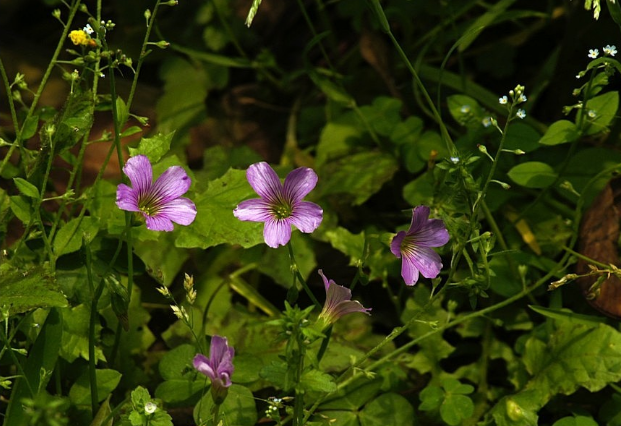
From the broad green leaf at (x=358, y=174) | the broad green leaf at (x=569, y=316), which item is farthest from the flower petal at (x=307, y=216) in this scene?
the broad green leaf at (x=358, y=174)

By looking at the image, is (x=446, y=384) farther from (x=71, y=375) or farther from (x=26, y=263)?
(x=26, y=263)

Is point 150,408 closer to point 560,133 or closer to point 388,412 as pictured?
point 388,412

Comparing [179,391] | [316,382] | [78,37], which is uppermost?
[78,37]

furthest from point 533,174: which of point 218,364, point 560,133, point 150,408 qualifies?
point 150,408

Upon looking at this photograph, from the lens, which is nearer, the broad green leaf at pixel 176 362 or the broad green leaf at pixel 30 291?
the broad green leaf at pixel 30 291

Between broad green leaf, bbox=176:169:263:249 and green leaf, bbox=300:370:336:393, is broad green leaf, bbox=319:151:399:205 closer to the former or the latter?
broad green leaf, bbox=176:169:263:249

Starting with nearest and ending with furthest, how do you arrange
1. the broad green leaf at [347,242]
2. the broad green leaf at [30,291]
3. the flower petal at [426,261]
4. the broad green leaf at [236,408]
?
the broad green leaf at [30,291] → the flower petal at [426,261] → the broad green leaf at [236,408] → the broad green leaf at [347,242]

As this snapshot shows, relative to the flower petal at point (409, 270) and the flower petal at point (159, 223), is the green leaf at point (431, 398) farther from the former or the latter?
the flower petal at point (159, 223)

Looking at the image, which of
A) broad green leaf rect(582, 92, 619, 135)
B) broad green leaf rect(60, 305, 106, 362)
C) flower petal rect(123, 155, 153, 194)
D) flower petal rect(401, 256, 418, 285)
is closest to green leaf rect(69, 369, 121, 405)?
broad green leaf rect(60, 305, 106, 362)
